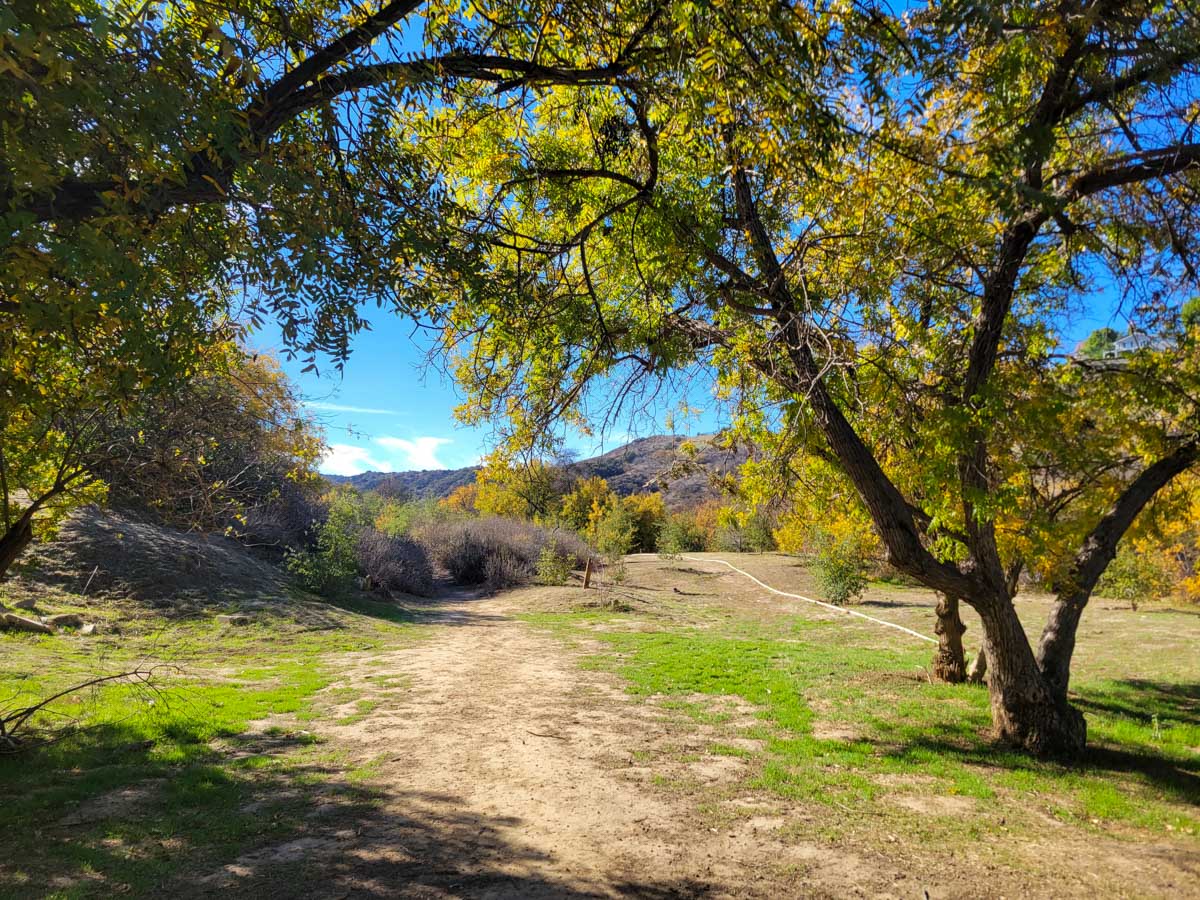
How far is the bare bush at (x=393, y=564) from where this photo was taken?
20.7m

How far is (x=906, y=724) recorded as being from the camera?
7562 mm

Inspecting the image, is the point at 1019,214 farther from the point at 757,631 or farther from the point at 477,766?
the point at 757,631

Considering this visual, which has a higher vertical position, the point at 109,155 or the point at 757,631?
the point at 109,155

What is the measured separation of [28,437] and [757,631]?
47.3 ft

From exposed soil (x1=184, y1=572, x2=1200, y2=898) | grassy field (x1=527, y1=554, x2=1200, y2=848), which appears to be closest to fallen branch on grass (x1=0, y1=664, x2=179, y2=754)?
exposed soil (x1=184, y1=572, x2=1200, y2=898)

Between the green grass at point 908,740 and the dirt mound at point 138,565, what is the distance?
8.84m

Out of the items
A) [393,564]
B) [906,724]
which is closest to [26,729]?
[906,724]

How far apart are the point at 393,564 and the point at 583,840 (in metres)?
18.9

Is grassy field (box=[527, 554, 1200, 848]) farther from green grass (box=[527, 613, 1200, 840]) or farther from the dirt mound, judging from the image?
the dirt mound

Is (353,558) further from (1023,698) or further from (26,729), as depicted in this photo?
(1023,698)

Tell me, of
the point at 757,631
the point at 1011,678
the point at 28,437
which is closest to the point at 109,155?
the point at 28,437

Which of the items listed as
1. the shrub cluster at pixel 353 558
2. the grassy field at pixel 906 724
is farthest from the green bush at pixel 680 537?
the grassy field at pixel 906 724

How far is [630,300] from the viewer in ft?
20.3

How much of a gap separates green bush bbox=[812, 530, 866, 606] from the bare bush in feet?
44.0
